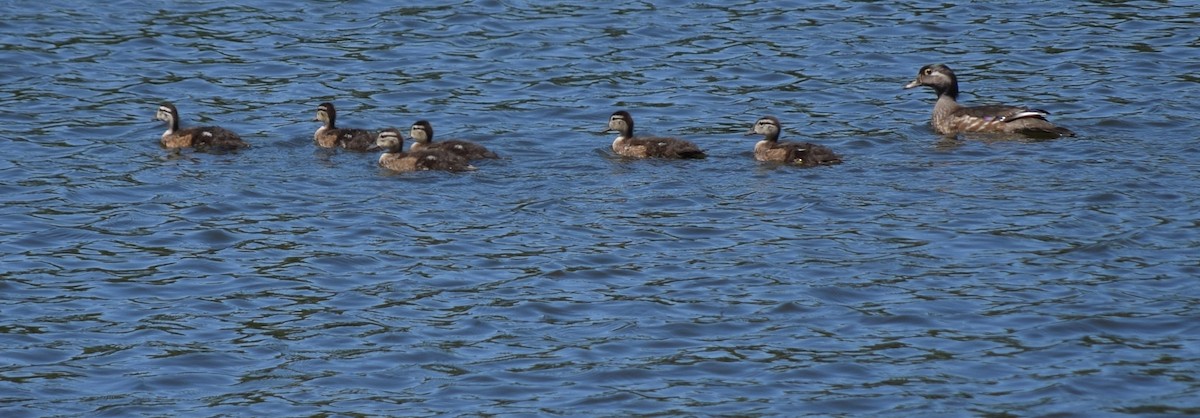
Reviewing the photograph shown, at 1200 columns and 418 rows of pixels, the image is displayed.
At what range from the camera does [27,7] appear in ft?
77.5

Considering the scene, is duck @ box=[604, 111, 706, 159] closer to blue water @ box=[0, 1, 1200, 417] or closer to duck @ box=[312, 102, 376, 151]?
blue water @ box=[0, 1, 1200, 417]

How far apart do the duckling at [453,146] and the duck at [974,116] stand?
4615mm

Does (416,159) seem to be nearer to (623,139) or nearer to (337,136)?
(337,136)

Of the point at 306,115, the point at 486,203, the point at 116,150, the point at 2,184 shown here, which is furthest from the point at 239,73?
the point at 486,203

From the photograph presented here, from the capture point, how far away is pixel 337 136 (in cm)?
1758

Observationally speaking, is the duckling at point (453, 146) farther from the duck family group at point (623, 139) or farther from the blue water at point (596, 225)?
the blue water at point (596, 225)

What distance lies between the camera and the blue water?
435 inches

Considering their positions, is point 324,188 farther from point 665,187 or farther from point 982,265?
point 982,265

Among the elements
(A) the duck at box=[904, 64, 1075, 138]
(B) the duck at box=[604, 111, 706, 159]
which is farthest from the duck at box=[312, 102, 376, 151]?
(A) the duck at box=[904, 64, 1075, 138]

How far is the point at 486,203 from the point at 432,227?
0.85m

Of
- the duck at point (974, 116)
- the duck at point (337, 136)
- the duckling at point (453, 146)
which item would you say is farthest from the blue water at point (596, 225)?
the duck at point (974, 116)

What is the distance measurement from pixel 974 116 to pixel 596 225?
533 cm

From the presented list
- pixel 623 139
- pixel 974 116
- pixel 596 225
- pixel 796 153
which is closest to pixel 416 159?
pixel 623 139

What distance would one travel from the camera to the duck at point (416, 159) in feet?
54.0
